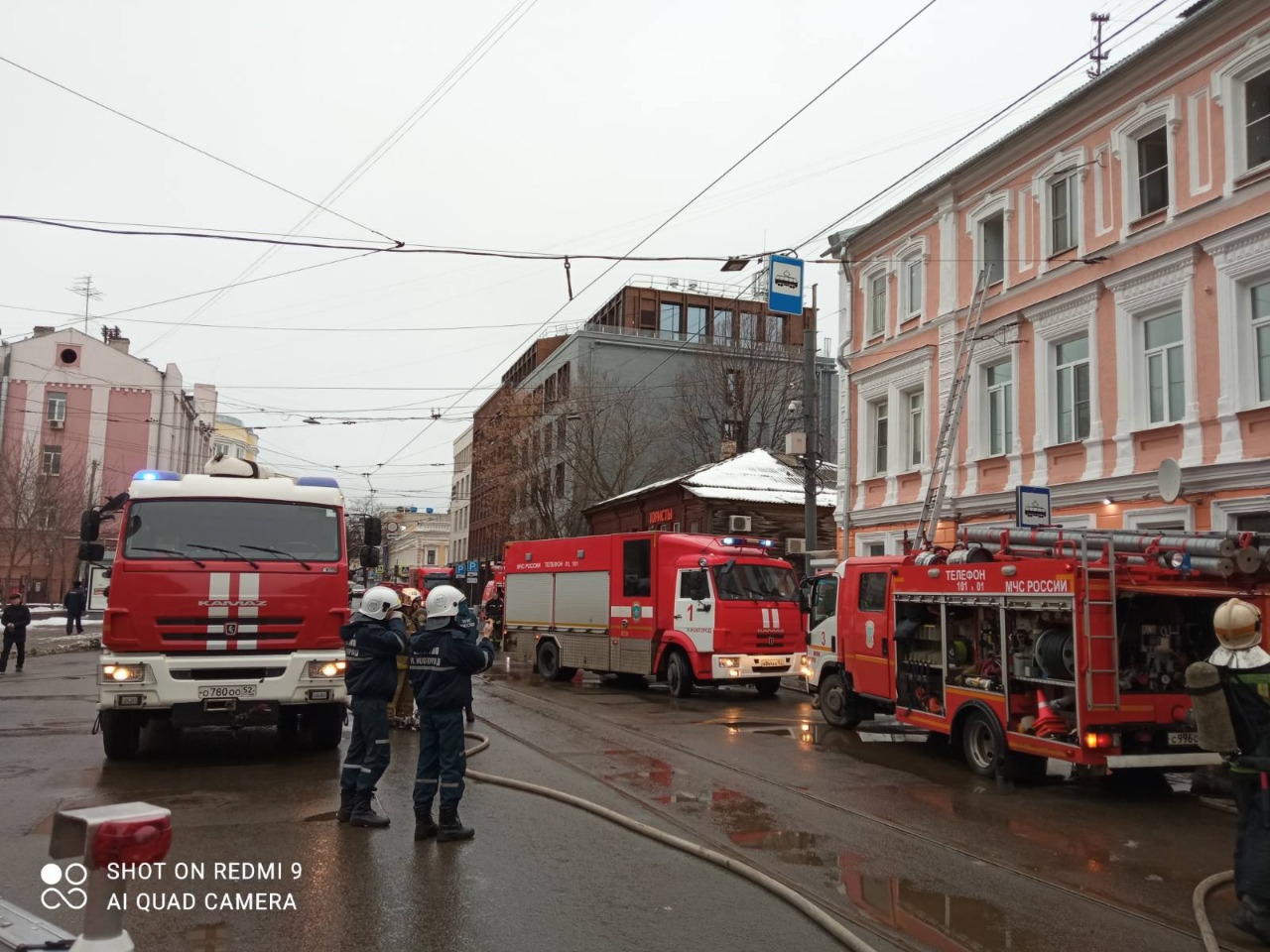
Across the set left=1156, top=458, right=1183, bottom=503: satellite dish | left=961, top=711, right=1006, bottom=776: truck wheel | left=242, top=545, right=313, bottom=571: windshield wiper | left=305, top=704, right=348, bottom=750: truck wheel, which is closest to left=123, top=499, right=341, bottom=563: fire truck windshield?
left=242, top=545, right=313, bottom=571: windshield wiper

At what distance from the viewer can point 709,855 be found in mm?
6602

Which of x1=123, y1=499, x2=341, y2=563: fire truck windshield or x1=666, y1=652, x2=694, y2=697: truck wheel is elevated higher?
x1=123, y1=499, x2=341, y2=563: fire truck windshield

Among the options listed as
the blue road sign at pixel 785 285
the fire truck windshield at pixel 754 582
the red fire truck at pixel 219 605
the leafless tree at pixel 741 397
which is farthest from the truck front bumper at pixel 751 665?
the leafless tree at pixel 741 397

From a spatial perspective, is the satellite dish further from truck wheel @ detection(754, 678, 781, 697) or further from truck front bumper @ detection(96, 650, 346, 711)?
truck front bumper @ detection(96, 650, 346, 711)

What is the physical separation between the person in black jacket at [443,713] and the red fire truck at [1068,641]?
549cm

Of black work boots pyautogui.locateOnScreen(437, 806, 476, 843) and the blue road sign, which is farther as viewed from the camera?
the blue road sign

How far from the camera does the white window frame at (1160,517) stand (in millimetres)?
15820

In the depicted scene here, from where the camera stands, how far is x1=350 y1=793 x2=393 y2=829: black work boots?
7.33 metres

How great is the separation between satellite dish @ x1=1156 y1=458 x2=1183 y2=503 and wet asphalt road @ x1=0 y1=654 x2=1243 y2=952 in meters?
6.58

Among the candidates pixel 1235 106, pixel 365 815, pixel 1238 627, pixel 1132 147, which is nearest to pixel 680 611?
pixel 365 815

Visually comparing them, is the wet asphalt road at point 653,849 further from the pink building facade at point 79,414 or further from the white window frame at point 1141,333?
the pink building facade at point 79,414

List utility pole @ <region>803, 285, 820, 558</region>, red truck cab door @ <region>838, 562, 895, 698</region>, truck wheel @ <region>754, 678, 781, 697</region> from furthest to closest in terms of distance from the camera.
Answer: utility pole @ <region>803, 285, 820, 558</region>, truck wheel @ <region>754, 678, 781, 697</region>, red truck cab door @ <region>838, 562, 895, 698</region>

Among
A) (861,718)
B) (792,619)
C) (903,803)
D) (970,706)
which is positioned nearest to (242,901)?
(903,803)

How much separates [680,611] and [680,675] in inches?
45.3
